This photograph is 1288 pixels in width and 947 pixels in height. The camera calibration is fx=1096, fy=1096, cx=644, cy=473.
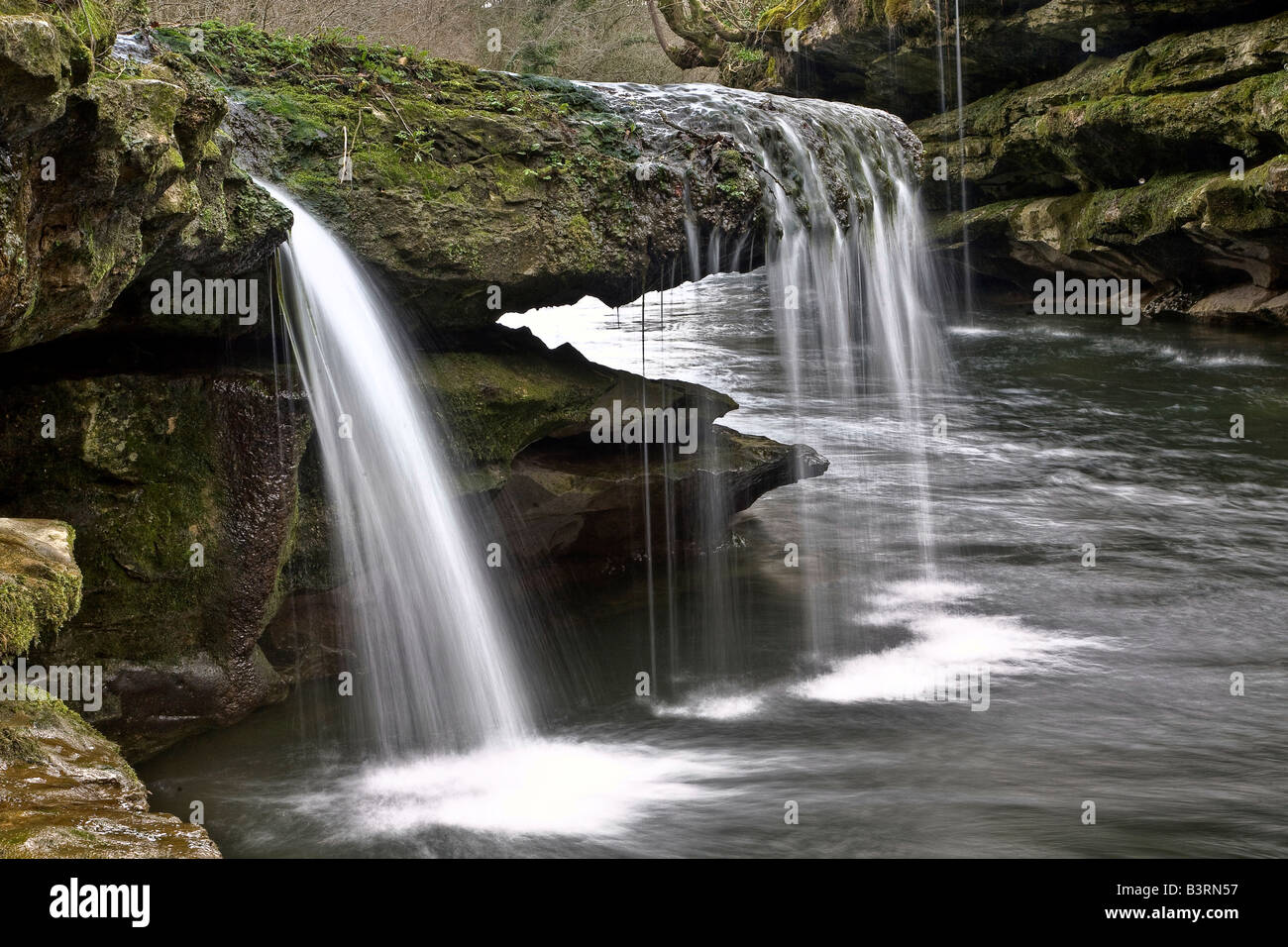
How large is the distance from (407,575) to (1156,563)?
5781 mm

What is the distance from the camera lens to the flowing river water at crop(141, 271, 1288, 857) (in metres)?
5.04

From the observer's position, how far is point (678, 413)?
830 centimetres

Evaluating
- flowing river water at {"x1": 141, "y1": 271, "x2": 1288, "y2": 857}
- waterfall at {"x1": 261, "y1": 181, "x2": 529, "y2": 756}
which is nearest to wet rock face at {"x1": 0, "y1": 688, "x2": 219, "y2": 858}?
flowing river water at {"x1": 141, "y1": 271, "x2": 1288, "y2": 857}

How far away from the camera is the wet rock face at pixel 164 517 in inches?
211

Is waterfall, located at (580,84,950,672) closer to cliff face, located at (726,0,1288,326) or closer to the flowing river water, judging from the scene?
the flowing river water

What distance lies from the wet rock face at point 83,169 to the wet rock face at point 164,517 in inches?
37.1

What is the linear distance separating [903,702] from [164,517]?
4.22 metres

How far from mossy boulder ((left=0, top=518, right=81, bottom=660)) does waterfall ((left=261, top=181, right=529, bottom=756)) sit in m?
2.31

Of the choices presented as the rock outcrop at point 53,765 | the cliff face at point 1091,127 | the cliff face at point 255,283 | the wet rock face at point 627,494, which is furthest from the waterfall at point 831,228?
the cliff face at point 1091,127

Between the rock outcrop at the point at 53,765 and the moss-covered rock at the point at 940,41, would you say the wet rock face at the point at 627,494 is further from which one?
the moss-covered rock at the point at 940,41

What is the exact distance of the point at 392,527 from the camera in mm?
6418

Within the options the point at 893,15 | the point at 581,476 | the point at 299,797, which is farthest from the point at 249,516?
the point at 893,15

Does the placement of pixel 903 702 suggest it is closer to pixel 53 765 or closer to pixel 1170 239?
pixel 53 765

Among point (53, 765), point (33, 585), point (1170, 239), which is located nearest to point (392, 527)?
point (33, 585)
